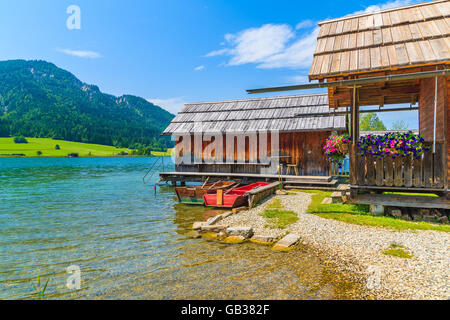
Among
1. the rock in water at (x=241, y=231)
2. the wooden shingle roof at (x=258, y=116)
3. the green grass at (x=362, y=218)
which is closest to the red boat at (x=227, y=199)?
the green grass at (x=362, y=218)

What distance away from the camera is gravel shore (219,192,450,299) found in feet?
15.9

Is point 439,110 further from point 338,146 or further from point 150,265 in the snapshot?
point 150,265

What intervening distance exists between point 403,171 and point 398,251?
12.3 feet

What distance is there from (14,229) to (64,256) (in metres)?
5.65

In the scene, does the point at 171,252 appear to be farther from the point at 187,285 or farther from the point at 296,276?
the point at 296,276

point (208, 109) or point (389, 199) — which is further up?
point (208, 109)

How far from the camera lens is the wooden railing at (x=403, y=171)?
835 centimetres

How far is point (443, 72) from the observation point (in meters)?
6.87

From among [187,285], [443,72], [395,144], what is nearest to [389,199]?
[395,144]

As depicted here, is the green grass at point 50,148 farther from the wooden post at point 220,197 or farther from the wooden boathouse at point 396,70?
the wooden boathouse at point 396,70

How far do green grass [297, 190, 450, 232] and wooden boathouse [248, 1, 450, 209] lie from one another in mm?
647

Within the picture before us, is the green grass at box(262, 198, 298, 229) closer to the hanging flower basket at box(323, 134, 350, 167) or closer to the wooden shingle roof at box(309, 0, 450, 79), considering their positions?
the hanging flower basket at box(323, 134, 350, 167)

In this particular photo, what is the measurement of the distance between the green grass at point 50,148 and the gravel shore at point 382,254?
113 m

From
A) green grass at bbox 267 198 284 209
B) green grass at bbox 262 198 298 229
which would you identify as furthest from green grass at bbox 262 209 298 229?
green grass at bbox 267 198 284 209
